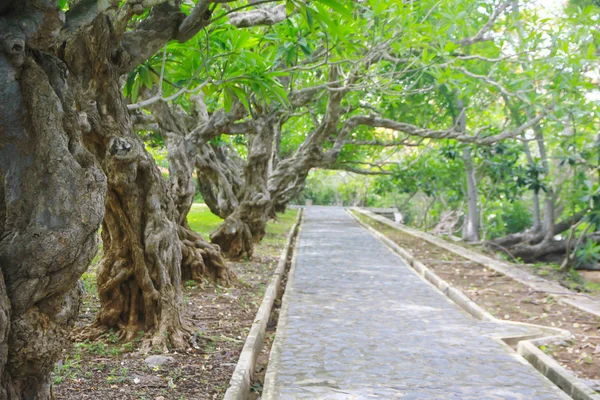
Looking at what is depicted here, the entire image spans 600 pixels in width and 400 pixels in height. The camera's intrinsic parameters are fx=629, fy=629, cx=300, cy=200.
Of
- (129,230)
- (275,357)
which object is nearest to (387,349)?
(275,357)

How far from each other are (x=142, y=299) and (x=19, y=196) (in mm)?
3219

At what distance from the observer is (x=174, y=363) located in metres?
5.43

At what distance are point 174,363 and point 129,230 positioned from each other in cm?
132

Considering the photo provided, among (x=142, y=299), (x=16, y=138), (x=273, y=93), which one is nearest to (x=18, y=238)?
(x=16, y=138)

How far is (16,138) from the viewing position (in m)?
3.20

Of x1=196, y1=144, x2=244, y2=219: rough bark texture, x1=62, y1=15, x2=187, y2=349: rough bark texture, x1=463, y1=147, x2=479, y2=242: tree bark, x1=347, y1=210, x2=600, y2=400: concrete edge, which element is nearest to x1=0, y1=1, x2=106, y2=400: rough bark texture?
x1=62, y1=15, x2=187, y2=349: rough bark texture

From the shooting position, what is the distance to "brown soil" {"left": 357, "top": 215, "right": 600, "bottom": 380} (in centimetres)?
589

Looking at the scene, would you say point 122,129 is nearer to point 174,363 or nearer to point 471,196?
point 174,363

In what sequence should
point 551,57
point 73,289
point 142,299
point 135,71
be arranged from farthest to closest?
point 551,57, point 142,299, point 135,71, point 73,289

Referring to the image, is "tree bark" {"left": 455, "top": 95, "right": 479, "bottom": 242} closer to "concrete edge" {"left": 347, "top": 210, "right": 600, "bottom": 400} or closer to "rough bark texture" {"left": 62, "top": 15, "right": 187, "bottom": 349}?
"concrete edge" {"left": 347, "top": 210, "right": 600, "bottom": 400}

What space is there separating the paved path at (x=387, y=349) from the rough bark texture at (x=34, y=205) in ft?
6.52

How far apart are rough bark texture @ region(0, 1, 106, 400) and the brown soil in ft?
14.0

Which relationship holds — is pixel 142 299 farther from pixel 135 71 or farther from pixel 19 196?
pixel 19 196

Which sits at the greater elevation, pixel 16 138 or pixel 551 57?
pixel 551 57
